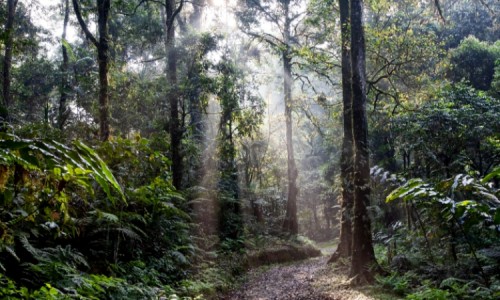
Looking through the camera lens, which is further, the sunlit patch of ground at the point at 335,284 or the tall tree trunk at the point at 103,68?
the tall tree trunk at the point at 103,68

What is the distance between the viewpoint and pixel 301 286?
30.7 ft

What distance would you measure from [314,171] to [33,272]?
31.9 m

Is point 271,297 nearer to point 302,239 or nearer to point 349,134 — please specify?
point 349,134

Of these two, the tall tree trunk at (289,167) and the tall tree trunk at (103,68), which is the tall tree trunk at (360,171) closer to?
the tall tree trunk at (103,68)

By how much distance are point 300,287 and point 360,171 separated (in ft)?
10.4

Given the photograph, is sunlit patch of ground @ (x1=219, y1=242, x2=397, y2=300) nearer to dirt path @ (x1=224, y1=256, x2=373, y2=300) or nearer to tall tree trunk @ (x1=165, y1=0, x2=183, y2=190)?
dirt path @ (x1=224, y1=256, x2=373, y2=300)

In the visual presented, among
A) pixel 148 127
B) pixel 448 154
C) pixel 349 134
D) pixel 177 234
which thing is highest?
pixel 148 127

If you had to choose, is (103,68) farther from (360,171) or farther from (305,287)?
(305,287)

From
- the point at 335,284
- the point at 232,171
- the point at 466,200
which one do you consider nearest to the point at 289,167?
the point at 232,171

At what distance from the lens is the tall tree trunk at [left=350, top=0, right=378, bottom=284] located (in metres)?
8.41

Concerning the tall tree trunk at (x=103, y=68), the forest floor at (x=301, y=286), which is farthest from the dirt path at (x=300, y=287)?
the tall tree trunk at (x=103, y=68)

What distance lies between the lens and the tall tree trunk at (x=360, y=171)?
8414 millimetres

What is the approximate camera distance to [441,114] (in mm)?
10914

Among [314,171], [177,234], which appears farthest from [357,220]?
[314,171]
